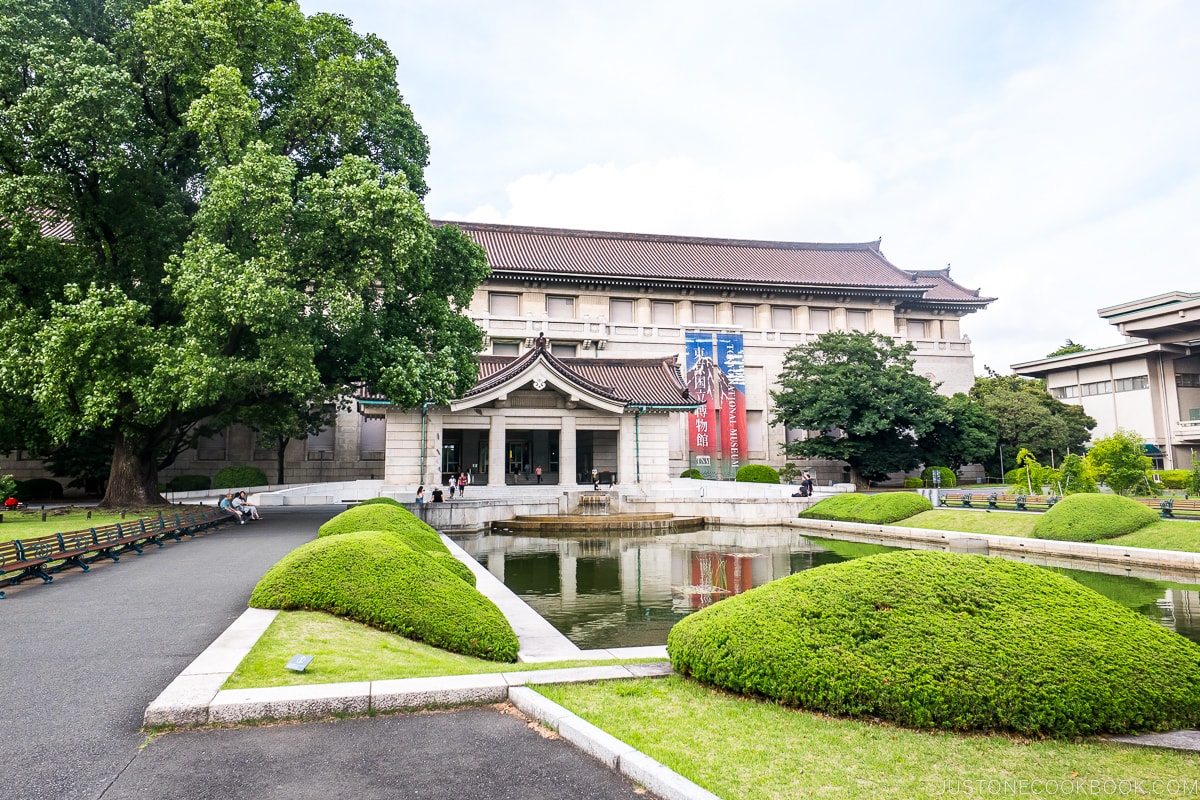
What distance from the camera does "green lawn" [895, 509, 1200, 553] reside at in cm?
1498

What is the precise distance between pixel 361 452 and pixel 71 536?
27893 millimetres

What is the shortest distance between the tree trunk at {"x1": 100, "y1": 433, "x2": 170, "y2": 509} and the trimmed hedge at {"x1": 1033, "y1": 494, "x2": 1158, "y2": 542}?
24.6 metres

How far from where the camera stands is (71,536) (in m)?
11.8

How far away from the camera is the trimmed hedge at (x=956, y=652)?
4516mm

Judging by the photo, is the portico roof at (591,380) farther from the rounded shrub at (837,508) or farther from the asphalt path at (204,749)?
the asphalt path at (204,749)

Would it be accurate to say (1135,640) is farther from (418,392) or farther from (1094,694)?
(418,392)

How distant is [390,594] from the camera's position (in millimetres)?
7062

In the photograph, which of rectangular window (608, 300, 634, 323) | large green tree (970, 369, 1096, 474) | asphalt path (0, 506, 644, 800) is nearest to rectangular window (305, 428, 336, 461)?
rectangular window (608, 300, 634, 323)

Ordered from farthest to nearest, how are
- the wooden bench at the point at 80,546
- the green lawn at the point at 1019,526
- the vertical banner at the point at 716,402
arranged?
the vertical banner at the point at 716,402 < the green lawn at the point at 1019,526 < the wooden bench at the point at 80,546

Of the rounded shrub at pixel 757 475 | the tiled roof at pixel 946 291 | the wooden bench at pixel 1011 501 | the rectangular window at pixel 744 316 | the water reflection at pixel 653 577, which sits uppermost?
the tiled roof at pixel 946 291

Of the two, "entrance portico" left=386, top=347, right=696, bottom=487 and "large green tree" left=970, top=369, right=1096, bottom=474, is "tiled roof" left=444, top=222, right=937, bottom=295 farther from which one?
"entrance portico" left=386, top=347, right=696, bottom=487

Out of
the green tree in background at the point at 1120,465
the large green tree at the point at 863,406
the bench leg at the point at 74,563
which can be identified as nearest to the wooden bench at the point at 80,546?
the bench leg at the point at 74,563

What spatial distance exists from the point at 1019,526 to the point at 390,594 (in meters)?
18.2

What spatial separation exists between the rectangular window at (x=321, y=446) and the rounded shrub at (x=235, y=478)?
4952mm
